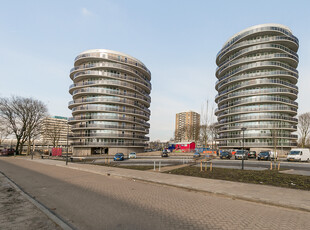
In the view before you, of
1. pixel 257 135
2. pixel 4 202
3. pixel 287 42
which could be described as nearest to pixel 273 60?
pixel 287 42

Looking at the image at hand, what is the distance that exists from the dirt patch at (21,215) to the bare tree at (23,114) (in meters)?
48.5

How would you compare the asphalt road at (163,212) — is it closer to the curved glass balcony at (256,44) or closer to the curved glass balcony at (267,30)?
the curved glass balcony at (256,44)

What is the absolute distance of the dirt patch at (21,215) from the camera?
5348mm

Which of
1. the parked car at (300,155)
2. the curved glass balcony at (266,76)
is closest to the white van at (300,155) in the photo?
the parked car at (300,155)

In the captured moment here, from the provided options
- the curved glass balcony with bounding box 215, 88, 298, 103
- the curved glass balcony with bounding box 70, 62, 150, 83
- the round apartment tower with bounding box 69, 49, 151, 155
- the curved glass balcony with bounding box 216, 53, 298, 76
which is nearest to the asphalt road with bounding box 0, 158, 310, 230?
the round apartment tower with bounding box 69, 49, 151, 155

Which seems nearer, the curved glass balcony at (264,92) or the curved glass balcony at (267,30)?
the curved glass balcony at (264,92)

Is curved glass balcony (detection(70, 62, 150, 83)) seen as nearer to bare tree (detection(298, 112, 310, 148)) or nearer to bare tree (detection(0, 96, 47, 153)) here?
bare tree (detection(0, 96, 47, 153))

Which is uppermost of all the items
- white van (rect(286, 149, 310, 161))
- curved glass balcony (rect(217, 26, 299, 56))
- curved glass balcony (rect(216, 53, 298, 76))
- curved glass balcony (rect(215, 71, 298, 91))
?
curved glass balcony (rect(217, 26, 299, 56))

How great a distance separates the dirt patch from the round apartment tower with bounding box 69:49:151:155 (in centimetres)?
4530

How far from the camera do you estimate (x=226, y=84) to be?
61438 millimetres

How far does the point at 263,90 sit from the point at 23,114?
65.5m

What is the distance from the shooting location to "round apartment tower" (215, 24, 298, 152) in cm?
5247

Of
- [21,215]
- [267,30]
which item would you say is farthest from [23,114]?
[267,30]

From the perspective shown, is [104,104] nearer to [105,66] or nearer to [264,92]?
[105,66]
